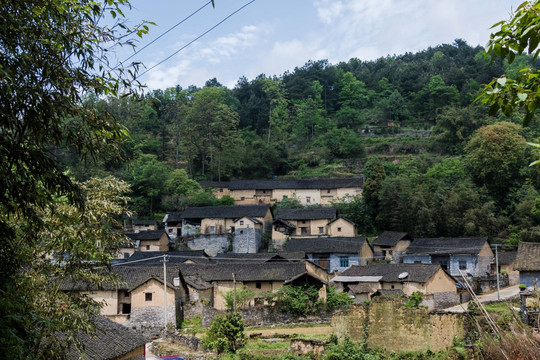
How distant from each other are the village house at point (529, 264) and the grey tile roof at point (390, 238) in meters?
13.8

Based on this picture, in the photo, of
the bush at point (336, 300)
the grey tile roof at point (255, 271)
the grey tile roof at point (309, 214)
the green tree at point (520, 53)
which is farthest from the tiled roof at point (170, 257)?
the green tree at point (520, 53)

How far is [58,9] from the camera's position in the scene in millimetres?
6141

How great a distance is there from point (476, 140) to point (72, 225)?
43109 millimetres

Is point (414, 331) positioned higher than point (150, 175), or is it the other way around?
point (150, 175)

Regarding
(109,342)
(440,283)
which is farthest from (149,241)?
(109,342)

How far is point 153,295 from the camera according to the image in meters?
27.0

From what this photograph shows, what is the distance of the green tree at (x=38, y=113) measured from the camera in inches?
215

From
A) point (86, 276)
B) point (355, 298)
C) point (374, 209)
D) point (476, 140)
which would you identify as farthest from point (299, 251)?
point (86, 276)

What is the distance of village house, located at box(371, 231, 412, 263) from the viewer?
4067 centimetres

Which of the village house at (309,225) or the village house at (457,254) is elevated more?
the village house at (309,225)

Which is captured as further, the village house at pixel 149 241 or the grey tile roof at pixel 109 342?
the village house at pixel 149 241

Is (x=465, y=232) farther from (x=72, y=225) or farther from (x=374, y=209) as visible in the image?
(x=72, y=225)

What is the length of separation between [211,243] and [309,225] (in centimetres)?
915

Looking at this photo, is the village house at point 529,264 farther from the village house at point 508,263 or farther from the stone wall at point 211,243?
the stone wall at point 211,243
